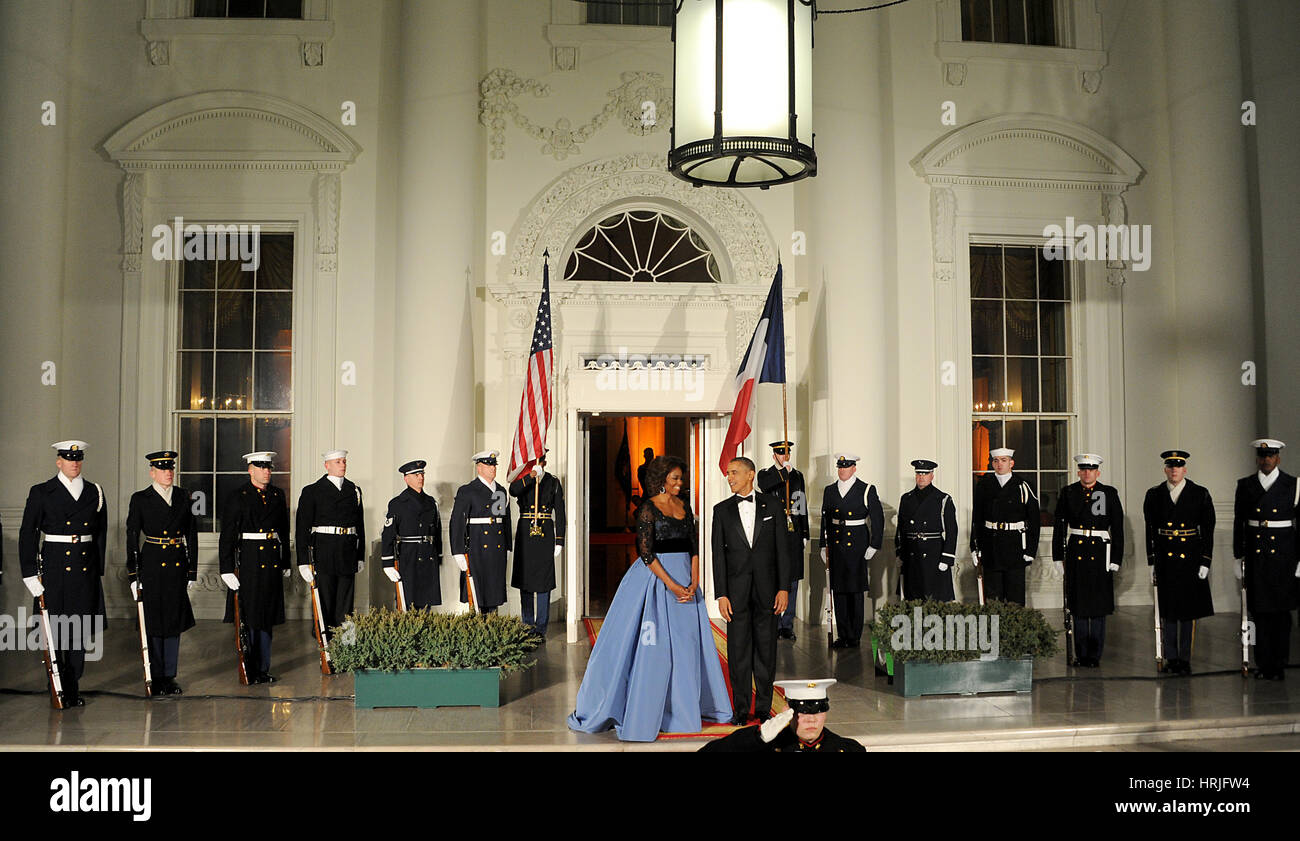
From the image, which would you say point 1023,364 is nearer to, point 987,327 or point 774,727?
point 987,327

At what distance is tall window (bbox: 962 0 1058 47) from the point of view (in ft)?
37.6

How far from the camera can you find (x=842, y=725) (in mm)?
6102

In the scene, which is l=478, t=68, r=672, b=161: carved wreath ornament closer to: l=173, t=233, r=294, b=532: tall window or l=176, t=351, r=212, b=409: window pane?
l=173, t=233, r=294, b=532: tall window

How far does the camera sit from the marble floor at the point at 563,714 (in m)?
5.83

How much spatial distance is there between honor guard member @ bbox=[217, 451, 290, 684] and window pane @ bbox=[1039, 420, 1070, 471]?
8098 millimetres

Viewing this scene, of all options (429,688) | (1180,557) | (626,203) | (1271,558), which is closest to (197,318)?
(626,203)

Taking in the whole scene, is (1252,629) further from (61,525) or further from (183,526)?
(61,525)

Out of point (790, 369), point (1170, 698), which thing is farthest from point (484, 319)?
point (1170, 698)

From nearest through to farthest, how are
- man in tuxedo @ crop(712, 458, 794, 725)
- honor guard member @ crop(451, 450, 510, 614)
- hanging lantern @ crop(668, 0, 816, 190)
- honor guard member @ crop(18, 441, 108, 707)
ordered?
hanging lantern @ crop(668, 0, 816, 190) < man in tuxedo @ crop(712, 458, 794, 725) < honor guard member @ crop(18, 441, 108, 707) < honor guard member @ crop(451, 450, 510, 614)

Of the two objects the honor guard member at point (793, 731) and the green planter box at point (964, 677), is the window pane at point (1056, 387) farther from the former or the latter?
the honor guard member at point (793, 731)

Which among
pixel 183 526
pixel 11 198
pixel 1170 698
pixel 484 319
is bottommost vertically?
pixel 1170 698

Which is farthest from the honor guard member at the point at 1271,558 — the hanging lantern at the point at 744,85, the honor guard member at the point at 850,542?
the hanging lantern at the point at 744,85

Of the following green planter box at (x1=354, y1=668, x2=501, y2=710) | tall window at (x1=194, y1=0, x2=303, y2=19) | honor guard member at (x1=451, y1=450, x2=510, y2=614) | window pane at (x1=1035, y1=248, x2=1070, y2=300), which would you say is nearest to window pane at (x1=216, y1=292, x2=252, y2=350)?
tall window at (x1=194, y1=0, x2=303, y2=19)

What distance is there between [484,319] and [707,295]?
2.40m
